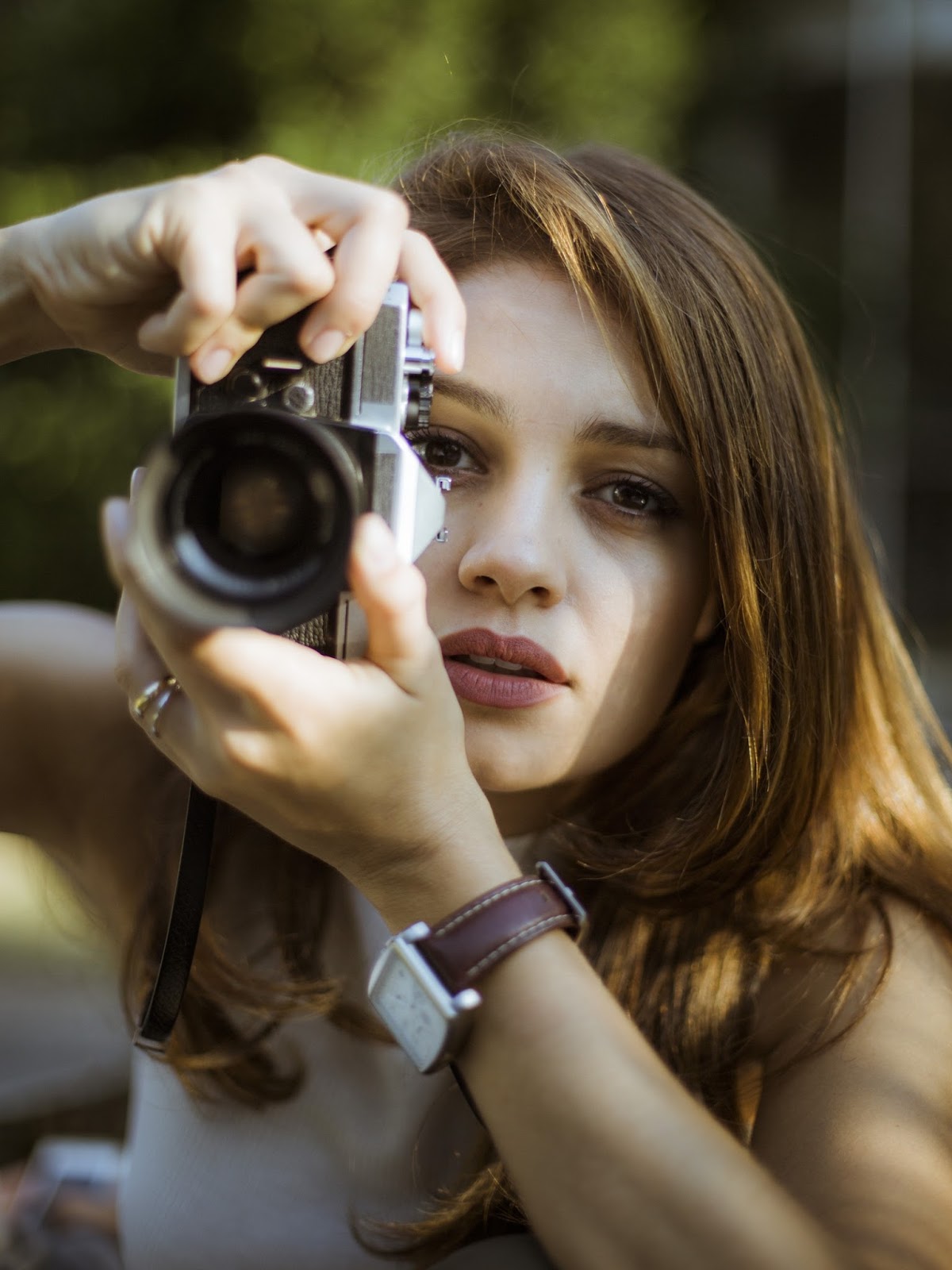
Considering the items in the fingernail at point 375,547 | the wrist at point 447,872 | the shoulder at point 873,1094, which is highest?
the fingernail at point 375,547

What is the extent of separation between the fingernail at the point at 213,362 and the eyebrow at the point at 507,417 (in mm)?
298

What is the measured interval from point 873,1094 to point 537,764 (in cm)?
44

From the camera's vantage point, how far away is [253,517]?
3.20ft

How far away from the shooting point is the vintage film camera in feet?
3.07

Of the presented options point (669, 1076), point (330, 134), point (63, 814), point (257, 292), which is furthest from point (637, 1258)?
point (330, 134)

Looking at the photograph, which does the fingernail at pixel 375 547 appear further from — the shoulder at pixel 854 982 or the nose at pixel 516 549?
the shoulder at pixel 854 982

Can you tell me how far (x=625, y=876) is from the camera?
56.8 inches

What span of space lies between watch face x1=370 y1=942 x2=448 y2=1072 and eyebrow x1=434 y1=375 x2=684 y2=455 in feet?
1.81

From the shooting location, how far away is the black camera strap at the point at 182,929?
1270 mm

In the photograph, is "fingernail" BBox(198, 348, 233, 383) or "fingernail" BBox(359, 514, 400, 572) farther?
"fingernail" BBox(198, 348, 233, 383)

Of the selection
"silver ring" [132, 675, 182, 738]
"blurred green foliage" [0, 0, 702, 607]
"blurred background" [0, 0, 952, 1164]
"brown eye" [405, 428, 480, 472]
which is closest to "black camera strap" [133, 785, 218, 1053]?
"silver ring" [132, 675, 182, 738]

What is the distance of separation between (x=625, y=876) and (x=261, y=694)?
63cm

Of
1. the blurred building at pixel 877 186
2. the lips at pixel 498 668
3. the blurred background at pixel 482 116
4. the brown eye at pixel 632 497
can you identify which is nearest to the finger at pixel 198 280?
the lips at pixel 498 668

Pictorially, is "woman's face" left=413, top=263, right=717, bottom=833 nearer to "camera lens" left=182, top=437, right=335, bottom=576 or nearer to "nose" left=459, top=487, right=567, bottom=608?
"nose" left=459, top=487, right=567, bottom=608
